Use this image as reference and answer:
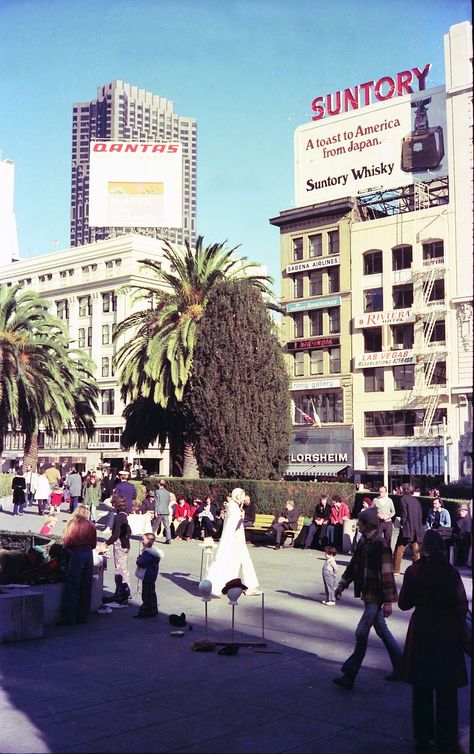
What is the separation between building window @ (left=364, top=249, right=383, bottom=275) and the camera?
56.7m

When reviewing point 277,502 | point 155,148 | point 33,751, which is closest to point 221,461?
point 277,502

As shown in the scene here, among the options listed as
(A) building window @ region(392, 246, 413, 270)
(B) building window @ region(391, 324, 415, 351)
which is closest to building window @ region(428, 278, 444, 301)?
(B) building window @ region(391, 324, 415, 351)

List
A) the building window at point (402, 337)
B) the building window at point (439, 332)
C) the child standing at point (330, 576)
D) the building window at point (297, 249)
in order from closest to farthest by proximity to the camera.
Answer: the child standing at point (330, 576) → the building window at point (439, 332) → the building window at point (402, 337) → the building window at point (297, 249)

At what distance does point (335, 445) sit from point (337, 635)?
46.4m

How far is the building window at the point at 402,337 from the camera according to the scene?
54625 millimetres

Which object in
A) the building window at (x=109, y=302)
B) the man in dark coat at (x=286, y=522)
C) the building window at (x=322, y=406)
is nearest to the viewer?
the man in dark coat at (x=286, y=522)

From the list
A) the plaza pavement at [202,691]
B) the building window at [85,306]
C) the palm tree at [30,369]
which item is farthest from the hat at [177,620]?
the building window at [85,306]

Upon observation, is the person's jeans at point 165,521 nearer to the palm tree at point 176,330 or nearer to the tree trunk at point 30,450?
the palm tree at point 176,330

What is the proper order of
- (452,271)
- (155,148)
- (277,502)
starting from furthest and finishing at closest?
1. (155,148)
2. (452,271)
3. (277,502)

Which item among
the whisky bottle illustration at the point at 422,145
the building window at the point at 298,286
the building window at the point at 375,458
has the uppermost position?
the whisky bottle illustration at the point at 422,145

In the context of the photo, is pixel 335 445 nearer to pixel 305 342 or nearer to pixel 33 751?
pixel 305 342

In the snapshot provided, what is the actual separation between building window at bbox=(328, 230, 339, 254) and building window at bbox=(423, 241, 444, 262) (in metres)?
6.94

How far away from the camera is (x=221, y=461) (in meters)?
30.5

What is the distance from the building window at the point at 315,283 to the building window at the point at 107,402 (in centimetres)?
2799
